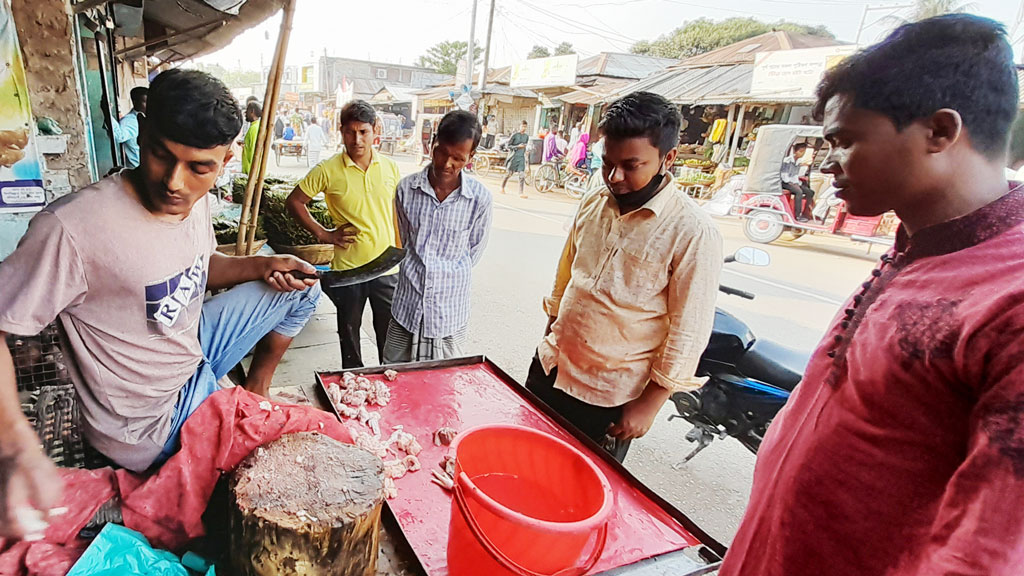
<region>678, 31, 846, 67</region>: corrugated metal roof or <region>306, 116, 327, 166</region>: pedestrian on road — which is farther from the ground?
<region>678, 31, 846, 67</region>: corrugated metal roof

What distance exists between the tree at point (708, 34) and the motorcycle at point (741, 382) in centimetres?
3673

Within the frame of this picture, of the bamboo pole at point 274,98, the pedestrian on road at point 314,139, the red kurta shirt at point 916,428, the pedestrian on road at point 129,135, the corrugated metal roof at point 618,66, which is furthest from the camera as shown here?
the corrugated metal roof at point 618,66

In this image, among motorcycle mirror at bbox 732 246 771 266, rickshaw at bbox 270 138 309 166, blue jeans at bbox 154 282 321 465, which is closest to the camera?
blue jeans at bbox 154 282 321 465

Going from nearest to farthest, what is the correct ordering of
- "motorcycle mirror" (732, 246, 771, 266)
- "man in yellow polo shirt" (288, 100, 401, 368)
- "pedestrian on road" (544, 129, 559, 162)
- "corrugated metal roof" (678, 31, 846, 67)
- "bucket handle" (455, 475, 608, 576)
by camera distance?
1. "bucket handle" (455, 475, 608, 576)
2. "motorcycle mirror" (732, 246, 771, 266)
3. "man in yellow polo shirt" (288, 100, 401, 368)
4. "corrugated metal roof" (678, 31, 846, 67)
5. "pedestrian on road" (544, 129, 559, 162)

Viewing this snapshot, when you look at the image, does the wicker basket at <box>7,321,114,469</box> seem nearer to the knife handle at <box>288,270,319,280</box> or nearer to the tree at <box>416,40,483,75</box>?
the knife handle at <box>288,270,319,280</box>

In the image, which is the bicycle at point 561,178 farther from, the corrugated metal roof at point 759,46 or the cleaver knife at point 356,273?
the cleaver knife at point 356,273

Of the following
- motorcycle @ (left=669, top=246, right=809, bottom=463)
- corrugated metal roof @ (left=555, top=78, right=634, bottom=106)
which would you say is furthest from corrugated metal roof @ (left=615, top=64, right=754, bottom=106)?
motorcycle @ (left=669, top=246, right=809, bottom=463)

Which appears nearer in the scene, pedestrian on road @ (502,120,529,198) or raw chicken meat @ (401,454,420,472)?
raw chicken meat @ (401,454,420,472)

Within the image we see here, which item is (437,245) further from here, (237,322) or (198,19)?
(198,19)

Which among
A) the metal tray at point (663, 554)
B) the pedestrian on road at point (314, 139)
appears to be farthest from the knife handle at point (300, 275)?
the pedestrian on road at point (314, 139)

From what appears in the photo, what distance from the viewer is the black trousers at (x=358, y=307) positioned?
320cm

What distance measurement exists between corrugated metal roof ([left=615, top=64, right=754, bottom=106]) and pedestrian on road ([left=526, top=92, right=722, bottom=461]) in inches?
452

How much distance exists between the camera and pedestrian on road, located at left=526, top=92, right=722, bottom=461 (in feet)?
5.71

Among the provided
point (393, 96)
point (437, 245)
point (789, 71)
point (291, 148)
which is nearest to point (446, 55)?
point (393, 96)
